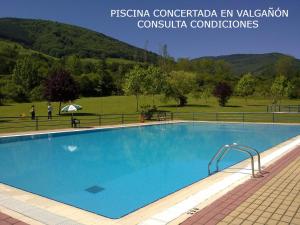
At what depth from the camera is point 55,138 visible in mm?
20156

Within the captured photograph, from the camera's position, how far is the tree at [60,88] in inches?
1433

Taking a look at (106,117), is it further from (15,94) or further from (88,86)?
(88,86)

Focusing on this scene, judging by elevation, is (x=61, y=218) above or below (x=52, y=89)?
below

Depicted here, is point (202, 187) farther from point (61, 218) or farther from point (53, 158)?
point (53, 158)

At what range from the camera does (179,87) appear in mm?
55000

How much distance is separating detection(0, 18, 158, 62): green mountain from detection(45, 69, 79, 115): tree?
112571 millimetres

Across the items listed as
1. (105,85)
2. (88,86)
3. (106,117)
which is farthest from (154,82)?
(105,85)

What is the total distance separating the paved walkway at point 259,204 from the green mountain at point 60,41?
467 ft

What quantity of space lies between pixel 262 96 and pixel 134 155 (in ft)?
208

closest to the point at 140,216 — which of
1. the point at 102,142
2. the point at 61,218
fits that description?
the point at 61,218

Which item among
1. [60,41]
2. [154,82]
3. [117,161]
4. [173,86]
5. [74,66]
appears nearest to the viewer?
[117,161]

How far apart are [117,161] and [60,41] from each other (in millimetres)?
166296

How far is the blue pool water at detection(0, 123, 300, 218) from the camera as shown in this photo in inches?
361

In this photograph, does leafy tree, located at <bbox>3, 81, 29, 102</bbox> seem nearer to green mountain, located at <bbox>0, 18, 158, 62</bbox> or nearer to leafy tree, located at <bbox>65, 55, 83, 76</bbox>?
leafy tree, located at <bbox>65, 55, 83, 76</bbox>
